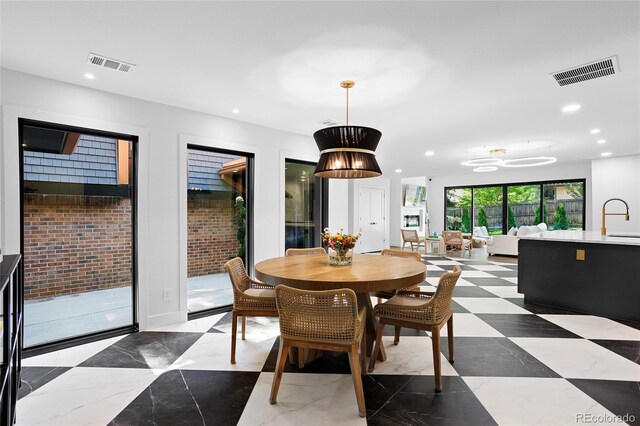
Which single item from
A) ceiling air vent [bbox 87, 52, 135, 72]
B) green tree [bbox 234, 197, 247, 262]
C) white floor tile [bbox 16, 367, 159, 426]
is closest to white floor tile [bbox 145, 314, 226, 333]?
white floor tile [bbox 16, 367, 159, 426]

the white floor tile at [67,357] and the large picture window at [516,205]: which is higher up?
the large picture window at [516,205]

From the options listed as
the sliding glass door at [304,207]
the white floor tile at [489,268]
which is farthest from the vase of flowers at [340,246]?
the white floor tile at [489,268]

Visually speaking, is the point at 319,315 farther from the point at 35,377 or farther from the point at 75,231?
the point at 75,231

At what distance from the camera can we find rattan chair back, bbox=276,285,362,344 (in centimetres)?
192

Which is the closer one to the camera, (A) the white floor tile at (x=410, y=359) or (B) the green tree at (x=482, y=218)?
(A) the white floor tile at (x=410, y=359)

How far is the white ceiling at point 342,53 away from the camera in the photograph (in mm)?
1995

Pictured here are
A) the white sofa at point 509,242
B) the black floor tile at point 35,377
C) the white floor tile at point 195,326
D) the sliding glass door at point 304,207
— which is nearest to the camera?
the black floor tile at point 35,377

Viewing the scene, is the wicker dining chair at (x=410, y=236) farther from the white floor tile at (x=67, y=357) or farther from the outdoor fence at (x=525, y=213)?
the white floor tile at (x=67, y=357)

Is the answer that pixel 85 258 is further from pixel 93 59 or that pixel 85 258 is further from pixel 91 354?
pixel 93 59

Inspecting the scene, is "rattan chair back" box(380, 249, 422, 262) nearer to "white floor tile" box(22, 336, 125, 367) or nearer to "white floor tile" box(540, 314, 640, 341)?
"white floor tile" box(540, 314, 640, 341)

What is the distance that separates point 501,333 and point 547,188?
791cm

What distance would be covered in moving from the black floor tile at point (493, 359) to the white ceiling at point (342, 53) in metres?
2.43

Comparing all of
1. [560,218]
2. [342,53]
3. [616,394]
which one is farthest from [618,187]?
[342,53]

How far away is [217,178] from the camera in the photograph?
4.30 meters
